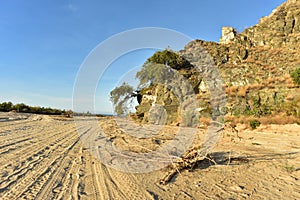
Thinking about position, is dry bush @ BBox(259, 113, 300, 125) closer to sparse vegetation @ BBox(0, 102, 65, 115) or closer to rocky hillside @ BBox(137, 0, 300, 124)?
rocky hillside @ BBox(137, 0, 300, 124)

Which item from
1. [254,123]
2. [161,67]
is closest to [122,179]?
[254,123]

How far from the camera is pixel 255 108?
14.1 m

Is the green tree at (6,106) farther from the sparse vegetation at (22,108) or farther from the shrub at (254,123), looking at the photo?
the shrub at (254,123)

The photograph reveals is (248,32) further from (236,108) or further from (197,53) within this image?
(236,108)

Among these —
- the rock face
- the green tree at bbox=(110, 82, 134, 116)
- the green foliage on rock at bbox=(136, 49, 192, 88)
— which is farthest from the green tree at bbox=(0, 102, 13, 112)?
the rock face

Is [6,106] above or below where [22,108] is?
above

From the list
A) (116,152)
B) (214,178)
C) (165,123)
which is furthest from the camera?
(165,123)

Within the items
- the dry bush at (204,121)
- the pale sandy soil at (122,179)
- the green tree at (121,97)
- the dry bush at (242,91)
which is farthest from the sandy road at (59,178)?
the green tree at (121,97)

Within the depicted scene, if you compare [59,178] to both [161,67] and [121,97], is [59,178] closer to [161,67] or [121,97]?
[161,67]

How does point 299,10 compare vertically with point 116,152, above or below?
above

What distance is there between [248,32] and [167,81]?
13.3 metres

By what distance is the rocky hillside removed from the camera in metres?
14.3

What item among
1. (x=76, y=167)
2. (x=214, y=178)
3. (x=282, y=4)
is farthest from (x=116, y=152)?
(x=282, y=4)

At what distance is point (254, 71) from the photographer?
1794 cm
